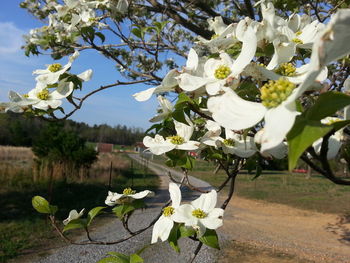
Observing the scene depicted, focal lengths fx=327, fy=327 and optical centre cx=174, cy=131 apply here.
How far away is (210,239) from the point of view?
683 mm

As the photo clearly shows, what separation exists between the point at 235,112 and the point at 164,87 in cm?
22

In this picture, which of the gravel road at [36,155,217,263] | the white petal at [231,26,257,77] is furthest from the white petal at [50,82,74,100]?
the gravel road at [36,155,217,263]

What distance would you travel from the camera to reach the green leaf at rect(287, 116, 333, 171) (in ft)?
0.99

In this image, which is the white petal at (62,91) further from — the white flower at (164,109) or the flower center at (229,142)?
the flower center at (229,142)

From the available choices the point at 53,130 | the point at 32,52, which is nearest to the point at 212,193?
the point at 32,52

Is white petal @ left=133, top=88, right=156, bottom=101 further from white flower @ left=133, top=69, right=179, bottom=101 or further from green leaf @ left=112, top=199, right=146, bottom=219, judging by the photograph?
green leaf @ left=112, top=199, right=146, bottom=219

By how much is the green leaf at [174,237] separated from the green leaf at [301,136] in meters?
0.44

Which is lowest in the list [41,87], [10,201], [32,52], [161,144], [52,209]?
[10,201]

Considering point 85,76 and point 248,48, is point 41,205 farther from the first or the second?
point 248,48

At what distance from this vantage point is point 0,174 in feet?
26.8

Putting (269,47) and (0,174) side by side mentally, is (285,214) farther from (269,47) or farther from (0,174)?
(269,47)

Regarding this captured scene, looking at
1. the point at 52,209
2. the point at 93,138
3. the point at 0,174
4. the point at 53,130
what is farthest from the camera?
the point at 93,138

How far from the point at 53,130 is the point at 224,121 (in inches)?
413

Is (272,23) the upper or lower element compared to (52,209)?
upper
